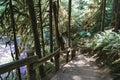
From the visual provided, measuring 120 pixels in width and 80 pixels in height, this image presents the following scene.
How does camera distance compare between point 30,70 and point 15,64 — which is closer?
point 15,64

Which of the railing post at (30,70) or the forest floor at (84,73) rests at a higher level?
the railing post at (30,70)

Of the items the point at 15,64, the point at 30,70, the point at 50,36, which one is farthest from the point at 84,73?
the point at 15,64

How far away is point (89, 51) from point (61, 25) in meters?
3.66

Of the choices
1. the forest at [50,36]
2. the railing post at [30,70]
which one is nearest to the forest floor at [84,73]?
the forest at [50,36]

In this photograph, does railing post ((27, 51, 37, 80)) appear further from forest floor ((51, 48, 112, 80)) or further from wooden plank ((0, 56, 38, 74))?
forest floor ((51, 48, 112, 80))

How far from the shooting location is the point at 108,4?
16.8m

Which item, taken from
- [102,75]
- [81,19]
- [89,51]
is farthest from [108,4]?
[102,75]

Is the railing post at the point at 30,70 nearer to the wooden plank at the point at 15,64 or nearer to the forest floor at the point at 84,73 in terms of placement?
the wooden plank at the point at 15,64

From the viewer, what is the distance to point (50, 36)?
9.44m

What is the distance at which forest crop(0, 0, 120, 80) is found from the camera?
6.83 meters

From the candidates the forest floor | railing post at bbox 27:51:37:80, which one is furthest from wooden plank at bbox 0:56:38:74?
the forest floor

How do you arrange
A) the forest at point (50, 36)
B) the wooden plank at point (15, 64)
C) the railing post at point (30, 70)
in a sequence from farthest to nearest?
the forest at point (50, 36)
the railing post at point (30, 70)
the wooden plank at point (15, 64)

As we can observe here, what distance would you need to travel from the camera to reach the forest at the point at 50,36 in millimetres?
6830

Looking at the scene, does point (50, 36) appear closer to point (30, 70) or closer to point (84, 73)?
point (84, 73)
